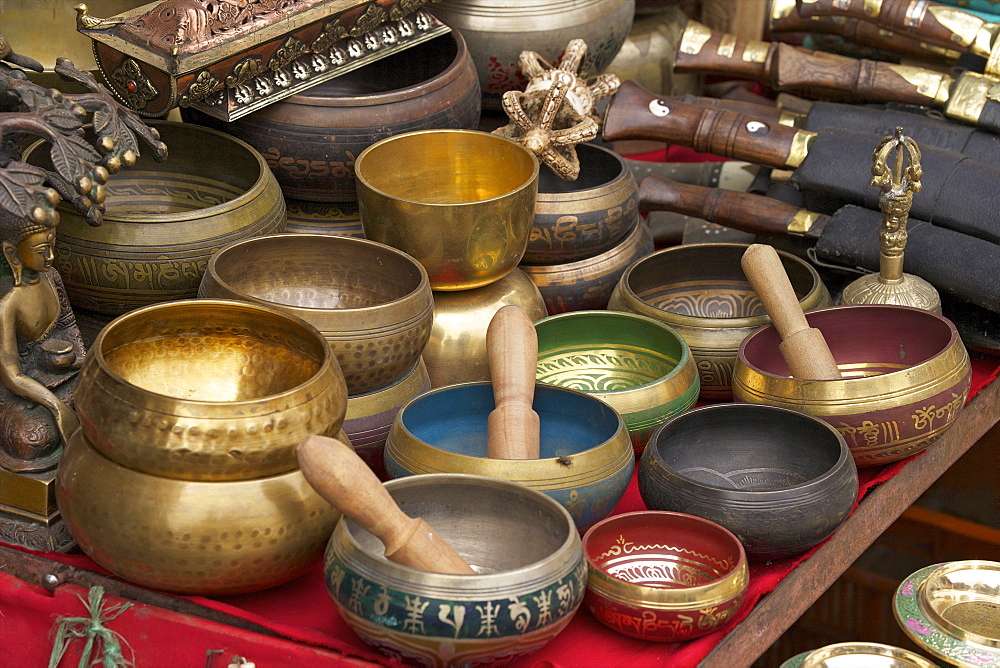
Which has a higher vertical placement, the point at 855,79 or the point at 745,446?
the point at 855,79

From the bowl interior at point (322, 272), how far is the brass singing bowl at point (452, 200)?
1.6 inches

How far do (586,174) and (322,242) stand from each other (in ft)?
2.04

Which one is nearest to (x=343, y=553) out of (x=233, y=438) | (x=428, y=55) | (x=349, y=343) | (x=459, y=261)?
(x=233, y=438)

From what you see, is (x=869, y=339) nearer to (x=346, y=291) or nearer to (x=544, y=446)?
(x=544, y=446)

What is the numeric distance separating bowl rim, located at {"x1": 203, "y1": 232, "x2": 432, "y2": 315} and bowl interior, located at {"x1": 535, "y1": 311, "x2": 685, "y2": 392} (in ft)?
0.87

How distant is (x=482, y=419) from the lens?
160cm

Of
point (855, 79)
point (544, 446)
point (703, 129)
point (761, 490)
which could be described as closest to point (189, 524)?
point (544, 446)

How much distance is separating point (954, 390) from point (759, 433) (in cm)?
26

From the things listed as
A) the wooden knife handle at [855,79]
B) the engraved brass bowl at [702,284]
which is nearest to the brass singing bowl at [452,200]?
the engraved brass bowl at [702,284]

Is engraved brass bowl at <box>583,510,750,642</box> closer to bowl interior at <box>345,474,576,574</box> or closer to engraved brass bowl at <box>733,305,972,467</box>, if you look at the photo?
bowl interior at <box>345,474,576,574</box>

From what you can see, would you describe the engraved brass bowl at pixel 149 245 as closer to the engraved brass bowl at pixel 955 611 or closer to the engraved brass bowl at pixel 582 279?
the engraved brass bowl at pixel 582 279

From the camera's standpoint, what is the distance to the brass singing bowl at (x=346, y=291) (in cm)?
146

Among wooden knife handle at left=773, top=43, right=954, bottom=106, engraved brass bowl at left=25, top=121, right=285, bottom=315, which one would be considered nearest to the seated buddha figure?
engraved brass bowl at left=25, top=121, right=285, bottom=315

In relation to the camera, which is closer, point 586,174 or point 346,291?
point 346,291
